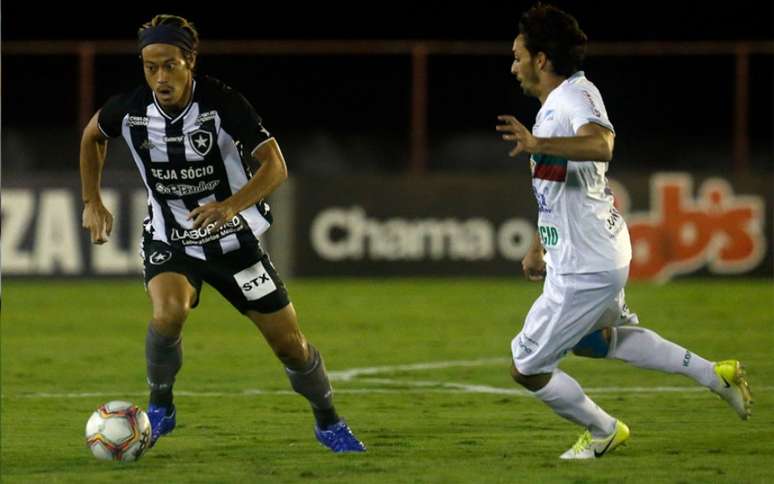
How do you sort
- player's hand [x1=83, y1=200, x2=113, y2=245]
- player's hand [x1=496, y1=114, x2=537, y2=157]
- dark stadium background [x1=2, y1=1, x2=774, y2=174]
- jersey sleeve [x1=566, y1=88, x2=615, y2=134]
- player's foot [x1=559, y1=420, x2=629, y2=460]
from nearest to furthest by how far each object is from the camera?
1. player's hand [x1=496, y1=114, x2=537, y2=157]
2. jersey sleeve [x1=566, y1=88, x2=615, y2=134]
3. player's foot [x1=559, y1=420, x2=629, y2=460]
4. player's hand [x1=83, y1=200, x2=113, y2=245]
5. dark stadium background [x1=2, y1=1, x2=774, y2=174]

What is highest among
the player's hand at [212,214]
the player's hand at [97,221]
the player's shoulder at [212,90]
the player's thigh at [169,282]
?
the player's shoulder at [212,90]

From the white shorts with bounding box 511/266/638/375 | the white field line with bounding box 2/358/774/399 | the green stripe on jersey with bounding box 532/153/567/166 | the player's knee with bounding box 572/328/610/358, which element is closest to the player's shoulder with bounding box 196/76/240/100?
the green stripe on jersey with bounding box 532/153/567/166

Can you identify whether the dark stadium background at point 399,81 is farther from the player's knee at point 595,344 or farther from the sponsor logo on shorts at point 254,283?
the player's knee at point 595,344

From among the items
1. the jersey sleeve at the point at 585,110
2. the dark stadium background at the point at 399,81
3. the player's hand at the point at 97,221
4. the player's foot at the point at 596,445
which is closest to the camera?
the jersey sleeve at the point at 585,110

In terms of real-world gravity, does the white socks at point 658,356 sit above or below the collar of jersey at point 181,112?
below

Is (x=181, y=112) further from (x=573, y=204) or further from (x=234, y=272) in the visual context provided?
(x=573, y=204)

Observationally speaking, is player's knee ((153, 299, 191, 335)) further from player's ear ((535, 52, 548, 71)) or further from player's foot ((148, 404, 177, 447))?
player's ear ((535, 52, 548, 71))

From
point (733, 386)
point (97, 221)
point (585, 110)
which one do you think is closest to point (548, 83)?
point (585, 110)

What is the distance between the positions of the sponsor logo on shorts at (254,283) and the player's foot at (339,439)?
27.9 inches

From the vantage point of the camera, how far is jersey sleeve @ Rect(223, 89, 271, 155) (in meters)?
7.66

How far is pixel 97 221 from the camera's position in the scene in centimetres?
797

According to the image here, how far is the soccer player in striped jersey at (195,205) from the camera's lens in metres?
7.66

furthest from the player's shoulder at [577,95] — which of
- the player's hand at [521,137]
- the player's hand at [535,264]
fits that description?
the player's hand at [535,264]

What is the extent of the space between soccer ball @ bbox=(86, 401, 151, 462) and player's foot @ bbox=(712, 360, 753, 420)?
8.51 ft
